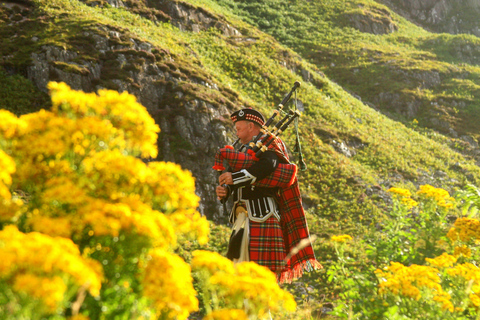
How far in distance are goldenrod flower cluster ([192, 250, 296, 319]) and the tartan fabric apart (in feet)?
8.33

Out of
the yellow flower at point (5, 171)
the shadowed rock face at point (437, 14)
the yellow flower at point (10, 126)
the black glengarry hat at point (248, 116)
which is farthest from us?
the shadowed rock face at point (437, 14)

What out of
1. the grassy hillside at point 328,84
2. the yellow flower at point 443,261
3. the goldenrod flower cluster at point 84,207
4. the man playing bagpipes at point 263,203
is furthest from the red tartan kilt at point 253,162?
the grassy hillside at point 328,84

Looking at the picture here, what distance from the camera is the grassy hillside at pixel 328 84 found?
15.8 meters

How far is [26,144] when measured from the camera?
1.60 meters

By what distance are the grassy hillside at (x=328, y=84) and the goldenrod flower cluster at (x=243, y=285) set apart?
1110cm

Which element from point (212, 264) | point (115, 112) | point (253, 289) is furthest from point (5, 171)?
point (253, 289)

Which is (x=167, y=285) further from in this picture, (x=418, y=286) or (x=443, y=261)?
(x=443, y=261)

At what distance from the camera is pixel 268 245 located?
4.38 m

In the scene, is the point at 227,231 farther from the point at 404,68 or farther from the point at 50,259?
the point at 404,68

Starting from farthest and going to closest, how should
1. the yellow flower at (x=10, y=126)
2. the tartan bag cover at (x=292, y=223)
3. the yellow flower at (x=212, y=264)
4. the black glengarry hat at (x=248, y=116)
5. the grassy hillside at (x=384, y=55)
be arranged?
the grassy hillside at (x=384, y=55), the black glengarry hat at (x=248, y=116), the tartan bag cover at (x=292, y=223), the yellow flower at (x=212, y=264), the yellow flower at (x=10, y=126)

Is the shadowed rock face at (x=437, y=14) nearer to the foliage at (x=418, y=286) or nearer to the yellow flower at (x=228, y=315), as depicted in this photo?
the foliage at (x=418, y=286)

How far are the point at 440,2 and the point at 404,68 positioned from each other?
41.8 meters

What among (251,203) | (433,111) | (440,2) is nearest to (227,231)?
(251,203)

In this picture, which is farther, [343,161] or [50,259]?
[343,161]
